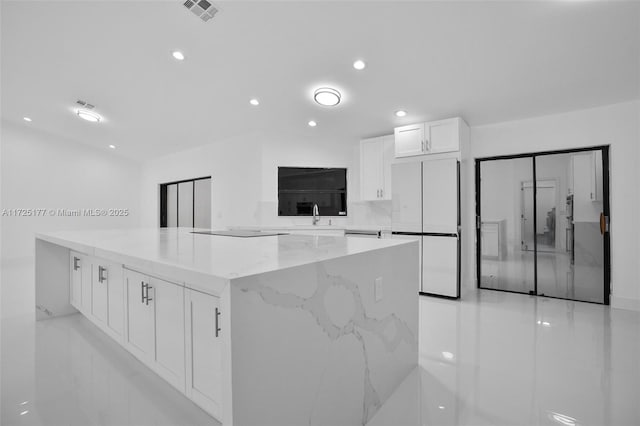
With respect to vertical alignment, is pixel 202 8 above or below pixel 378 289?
above

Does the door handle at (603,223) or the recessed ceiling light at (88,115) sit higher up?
the recessed ceiling light at (88,115)

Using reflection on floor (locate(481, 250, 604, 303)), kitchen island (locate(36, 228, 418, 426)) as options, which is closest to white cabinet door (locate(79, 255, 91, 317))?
kitchen island (locate(36, 228, 418, 426))

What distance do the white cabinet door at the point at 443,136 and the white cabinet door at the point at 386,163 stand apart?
669 millimetres

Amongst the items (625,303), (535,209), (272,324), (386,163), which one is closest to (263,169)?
A: (386,163)

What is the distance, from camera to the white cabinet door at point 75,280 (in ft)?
8.63

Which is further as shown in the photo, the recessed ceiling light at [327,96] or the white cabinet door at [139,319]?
the recessed ceiling light at [327,96]

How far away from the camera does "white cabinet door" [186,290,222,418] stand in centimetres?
118

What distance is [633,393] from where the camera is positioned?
5.65 feet

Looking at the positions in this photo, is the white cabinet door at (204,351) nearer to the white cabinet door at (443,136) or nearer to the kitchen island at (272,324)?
the kitchen island at (272,324)

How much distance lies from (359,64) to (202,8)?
1542 millimetres

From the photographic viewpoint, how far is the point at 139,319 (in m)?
1.66

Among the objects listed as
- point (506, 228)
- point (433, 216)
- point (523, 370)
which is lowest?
point (523, 370)

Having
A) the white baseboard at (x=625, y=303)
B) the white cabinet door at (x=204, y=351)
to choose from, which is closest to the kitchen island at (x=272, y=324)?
the white cabinet door at (x=204, y=351)

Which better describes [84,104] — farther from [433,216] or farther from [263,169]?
[433,216]
